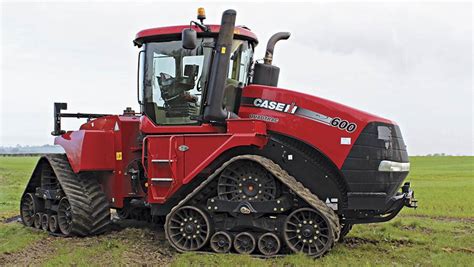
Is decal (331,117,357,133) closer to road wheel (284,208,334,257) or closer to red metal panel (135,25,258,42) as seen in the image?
road wheel (284,208,334,257)

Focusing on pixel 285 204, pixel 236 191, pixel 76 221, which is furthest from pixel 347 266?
pixel 76 221

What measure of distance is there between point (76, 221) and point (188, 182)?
8.34ft

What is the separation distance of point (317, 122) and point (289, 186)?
1.15 meters

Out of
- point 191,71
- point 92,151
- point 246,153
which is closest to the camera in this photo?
point 246,153

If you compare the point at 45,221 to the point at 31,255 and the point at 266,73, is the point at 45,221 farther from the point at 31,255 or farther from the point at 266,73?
the point at 266,73

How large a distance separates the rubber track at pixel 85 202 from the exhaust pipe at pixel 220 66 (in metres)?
3.02

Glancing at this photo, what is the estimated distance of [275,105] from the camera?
354 inches

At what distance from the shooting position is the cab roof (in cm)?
928

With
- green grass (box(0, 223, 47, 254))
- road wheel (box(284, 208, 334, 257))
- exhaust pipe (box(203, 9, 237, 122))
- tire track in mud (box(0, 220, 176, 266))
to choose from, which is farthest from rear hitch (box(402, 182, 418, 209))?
green grass (box(0, 223, 47, 254))

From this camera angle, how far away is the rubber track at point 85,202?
10.3m

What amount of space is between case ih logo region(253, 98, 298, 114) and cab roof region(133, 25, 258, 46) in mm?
1188

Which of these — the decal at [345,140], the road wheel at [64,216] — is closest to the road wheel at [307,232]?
the decal at [345,140]

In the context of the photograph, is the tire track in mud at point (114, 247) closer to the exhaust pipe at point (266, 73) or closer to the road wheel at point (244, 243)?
the road wheel at point (244, 243)

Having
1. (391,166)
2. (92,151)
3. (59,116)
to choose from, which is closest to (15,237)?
(92,151)
